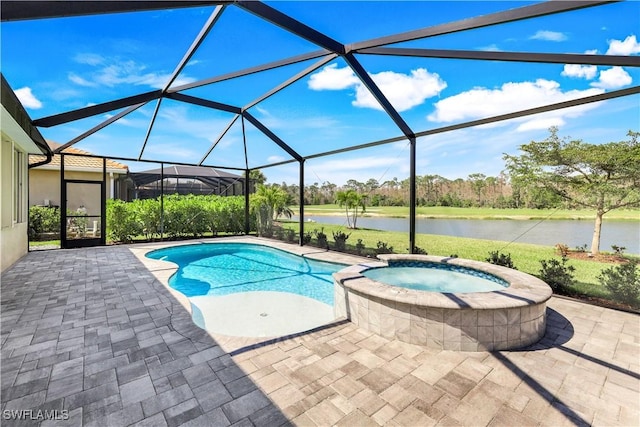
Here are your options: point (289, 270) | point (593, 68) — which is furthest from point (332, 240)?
point (593, 68)

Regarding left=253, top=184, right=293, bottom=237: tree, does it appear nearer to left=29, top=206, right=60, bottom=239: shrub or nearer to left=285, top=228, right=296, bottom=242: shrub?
left=285, top=228, right=296, bottom=242: shrub

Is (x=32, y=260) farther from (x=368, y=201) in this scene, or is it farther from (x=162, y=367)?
(x=368, y=201)

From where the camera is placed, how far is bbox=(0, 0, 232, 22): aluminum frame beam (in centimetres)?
251

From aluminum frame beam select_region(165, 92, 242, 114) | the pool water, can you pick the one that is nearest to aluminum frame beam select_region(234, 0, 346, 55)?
aluminum frame beam select_region(165, 92, 242, 114)

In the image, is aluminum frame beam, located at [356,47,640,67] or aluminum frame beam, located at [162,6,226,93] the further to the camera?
aluminum frame beam, located at [162,6,226,93]

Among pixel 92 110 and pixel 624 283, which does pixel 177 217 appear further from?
pixel 624 283

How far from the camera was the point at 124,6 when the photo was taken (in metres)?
3.16

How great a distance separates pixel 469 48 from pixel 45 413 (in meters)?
6.90

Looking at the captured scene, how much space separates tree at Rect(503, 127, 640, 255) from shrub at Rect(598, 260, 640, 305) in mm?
1750

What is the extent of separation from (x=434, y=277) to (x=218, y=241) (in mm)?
9458

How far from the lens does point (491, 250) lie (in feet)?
30.5

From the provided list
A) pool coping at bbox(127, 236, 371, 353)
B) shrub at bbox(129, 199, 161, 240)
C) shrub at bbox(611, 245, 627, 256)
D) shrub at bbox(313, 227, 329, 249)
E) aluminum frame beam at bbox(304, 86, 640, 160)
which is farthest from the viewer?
shrub at bbox(129, 199, 161, 240)

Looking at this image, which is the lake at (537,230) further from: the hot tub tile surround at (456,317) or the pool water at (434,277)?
the hot tub tile surround at (456,317)

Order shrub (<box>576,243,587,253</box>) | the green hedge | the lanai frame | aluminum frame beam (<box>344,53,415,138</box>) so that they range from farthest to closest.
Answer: the green hedge → shrub (<box>576,243,587,253</box>) → aluminum frame beam (<box>344,53,415,138</box>) → the lanai frame
